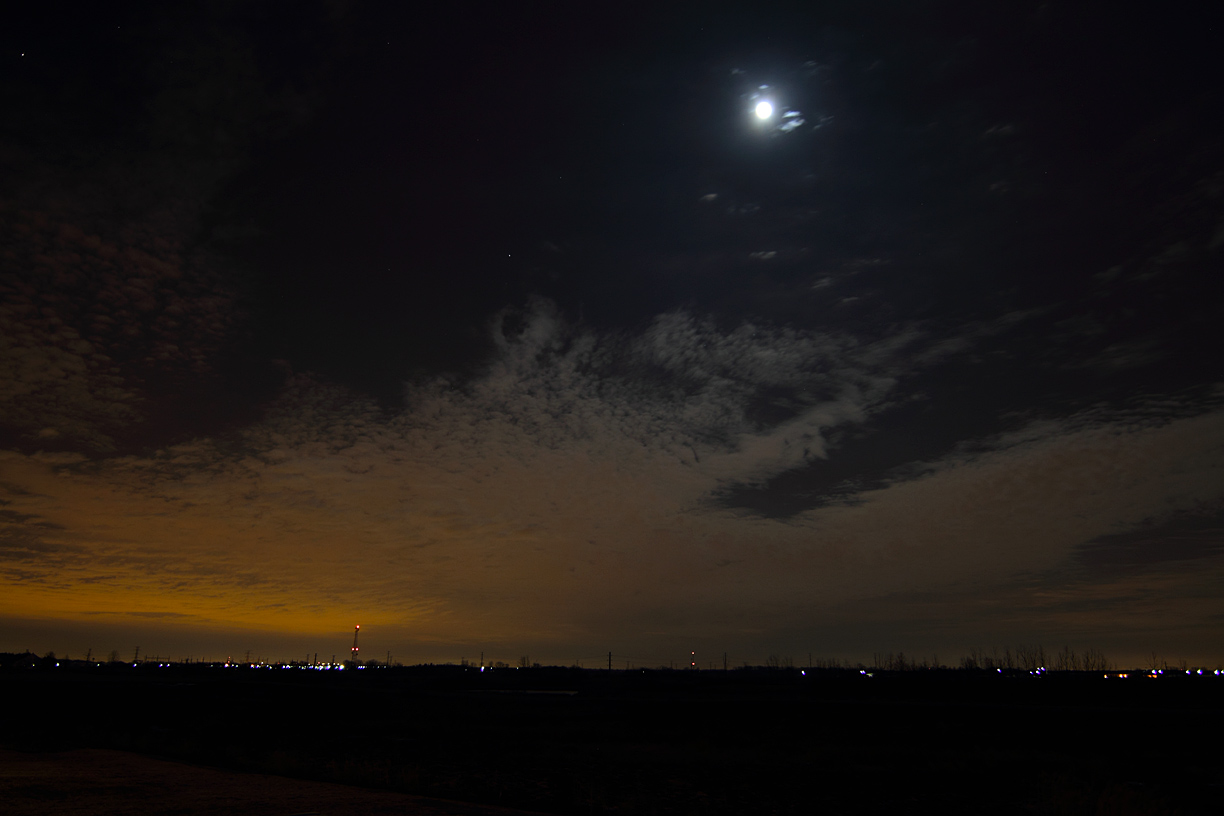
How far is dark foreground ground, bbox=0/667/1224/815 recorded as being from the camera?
68.1ft

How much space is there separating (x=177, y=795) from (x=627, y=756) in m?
21.3

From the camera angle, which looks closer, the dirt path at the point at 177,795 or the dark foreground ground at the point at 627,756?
the dirt path at the point at 177,795

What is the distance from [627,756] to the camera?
109 ft

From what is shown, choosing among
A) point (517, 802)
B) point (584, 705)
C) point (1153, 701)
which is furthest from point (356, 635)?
point (517, 802)

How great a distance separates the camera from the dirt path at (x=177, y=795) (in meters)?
15.0

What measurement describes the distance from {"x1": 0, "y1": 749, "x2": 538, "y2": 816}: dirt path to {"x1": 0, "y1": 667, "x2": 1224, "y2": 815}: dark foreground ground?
12 centimetres

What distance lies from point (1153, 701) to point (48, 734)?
296ft

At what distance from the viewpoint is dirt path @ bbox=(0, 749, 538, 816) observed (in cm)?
1496

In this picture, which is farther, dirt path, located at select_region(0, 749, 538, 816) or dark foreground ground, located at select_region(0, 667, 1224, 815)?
dark foreground ground, located at select_region(0, 667, 1224, 815)

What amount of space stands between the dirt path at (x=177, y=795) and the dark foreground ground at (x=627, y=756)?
0.12 meters

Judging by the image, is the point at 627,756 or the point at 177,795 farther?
the point at 627,756

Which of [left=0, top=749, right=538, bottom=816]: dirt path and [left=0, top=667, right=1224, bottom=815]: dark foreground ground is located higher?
[left=0, top=749, right=538, bottom=816]: dirt path

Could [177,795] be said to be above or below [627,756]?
above

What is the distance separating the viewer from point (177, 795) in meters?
16.7
